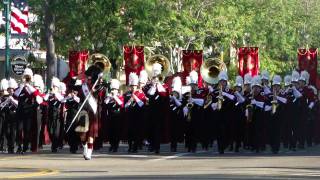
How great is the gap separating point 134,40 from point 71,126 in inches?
545

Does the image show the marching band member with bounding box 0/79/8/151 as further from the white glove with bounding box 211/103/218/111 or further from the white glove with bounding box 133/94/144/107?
the white glove with bounding box 211/103/218/111

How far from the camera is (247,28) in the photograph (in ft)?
189

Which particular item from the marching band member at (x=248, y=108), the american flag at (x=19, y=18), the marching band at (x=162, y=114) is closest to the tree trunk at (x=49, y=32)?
the american flag at (x=19, y=18)

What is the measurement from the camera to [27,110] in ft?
85.7

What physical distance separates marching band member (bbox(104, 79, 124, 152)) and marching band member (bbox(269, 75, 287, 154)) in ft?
12.1

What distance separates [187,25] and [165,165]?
26491mm

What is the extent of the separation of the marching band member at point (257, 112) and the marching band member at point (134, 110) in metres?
2.62

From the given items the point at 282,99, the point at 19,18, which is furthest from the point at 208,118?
the point at 19,18

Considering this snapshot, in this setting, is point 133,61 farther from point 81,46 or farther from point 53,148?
point 53,148

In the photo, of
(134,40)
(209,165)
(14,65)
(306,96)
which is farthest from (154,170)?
(134,40)

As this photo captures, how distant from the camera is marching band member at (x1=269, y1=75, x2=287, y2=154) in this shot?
26.8 metres

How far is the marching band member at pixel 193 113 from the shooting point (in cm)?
2714

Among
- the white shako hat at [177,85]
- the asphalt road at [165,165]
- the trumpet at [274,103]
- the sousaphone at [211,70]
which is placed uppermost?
the sousaphone at [211,70]

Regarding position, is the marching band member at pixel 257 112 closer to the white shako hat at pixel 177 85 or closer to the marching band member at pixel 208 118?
the marching band member at pixel 208 118
